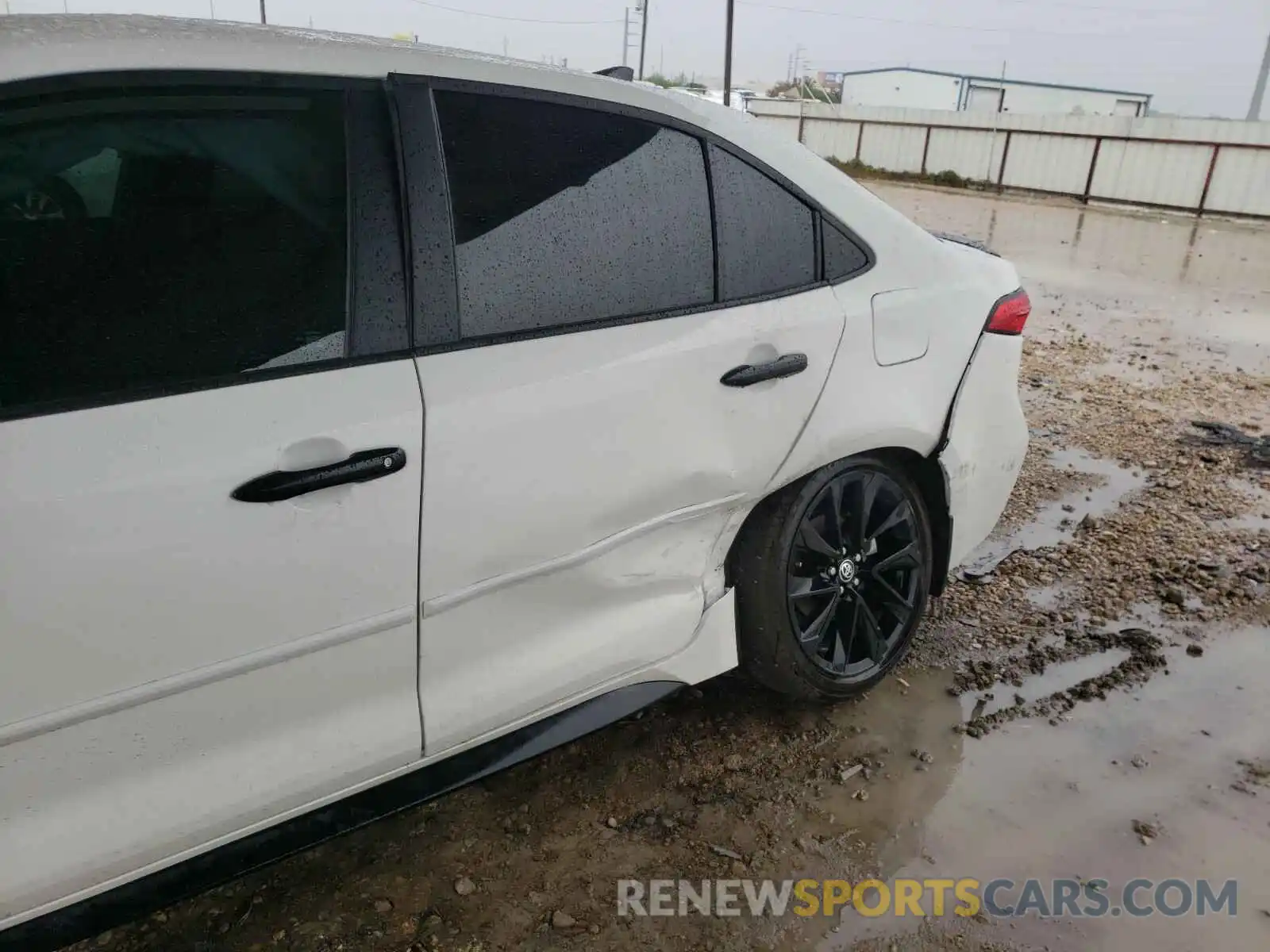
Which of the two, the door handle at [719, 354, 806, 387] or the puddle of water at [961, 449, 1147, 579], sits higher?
the door handle at [719, 354, 806, 387]

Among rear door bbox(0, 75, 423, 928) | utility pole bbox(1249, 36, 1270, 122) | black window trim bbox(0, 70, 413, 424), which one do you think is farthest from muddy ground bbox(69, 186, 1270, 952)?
utility pole bbox(1249, 36, 1270, 122)

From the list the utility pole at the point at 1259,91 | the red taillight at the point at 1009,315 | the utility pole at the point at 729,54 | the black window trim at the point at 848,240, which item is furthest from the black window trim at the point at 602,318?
the utility pole at the point at 1259,91

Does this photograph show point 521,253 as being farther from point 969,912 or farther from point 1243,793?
point 1243,793

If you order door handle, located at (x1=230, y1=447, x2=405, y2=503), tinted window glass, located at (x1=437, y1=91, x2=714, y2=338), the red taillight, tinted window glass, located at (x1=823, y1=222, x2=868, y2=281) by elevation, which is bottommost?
the red taillight

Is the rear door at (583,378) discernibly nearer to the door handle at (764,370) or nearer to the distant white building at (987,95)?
the door handle at (764,370)

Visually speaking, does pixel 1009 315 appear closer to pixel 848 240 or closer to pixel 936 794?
pixel 848 240

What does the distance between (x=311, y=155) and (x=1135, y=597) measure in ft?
10.5

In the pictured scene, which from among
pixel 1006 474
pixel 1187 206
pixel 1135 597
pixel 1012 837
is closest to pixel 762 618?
pixel 1012 837

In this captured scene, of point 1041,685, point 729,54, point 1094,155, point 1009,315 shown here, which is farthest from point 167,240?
point 729,54

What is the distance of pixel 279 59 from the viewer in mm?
1676

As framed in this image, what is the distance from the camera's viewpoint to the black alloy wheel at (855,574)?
2561 mm

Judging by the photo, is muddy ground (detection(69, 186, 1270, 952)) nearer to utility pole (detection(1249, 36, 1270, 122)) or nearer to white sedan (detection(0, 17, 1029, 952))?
white sedan (detection(0, 17, 1029, 952))

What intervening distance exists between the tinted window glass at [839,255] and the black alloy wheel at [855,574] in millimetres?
529

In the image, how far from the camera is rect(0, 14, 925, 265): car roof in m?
1.49
